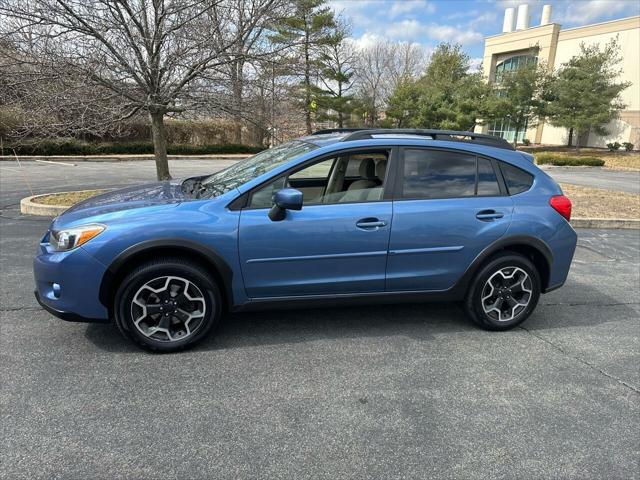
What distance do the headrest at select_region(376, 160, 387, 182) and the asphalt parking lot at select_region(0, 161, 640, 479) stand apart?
131cm

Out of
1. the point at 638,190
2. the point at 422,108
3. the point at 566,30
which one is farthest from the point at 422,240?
the point at 566,30

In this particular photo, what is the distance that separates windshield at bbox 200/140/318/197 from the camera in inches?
141

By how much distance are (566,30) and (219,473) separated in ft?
167

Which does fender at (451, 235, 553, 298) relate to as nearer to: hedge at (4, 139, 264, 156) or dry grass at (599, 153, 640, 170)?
hedge at (4, 139, 264, 156)

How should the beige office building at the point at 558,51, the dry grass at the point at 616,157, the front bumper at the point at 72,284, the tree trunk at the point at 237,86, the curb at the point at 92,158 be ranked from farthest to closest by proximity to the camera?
the beige office building at the point at 558,51, the dry grass at the point at 616,157, the curb at the point at 92,158, the tree trunk at the point at 237,86, the front bumper at the point at 72,284

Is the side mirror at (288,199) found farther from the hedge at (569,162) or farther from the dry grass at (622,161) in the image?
the dry grass at (622,161)

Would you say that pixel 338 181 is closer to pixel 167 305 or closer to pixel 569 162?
pixel 167 305

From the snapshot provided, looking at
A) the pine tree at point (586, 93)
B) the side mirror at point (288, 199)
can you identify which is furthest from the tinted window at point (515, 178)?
the pine tree at point (586, 93)

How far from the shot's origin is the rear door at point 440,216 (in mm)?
3584

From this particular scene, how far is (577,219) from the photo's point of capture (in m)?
8.59

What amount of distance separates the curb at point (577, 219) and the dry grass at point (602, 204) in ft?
0.96

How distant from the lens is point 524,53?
4638 centimetres

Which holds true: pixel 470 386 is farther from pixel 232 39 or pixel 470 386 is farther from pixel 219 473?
pixel 232 39

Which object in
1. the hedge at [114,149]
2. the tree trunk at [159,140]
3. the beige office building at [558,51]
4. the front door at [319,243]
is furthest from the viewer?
the beige office building at [558,51]
